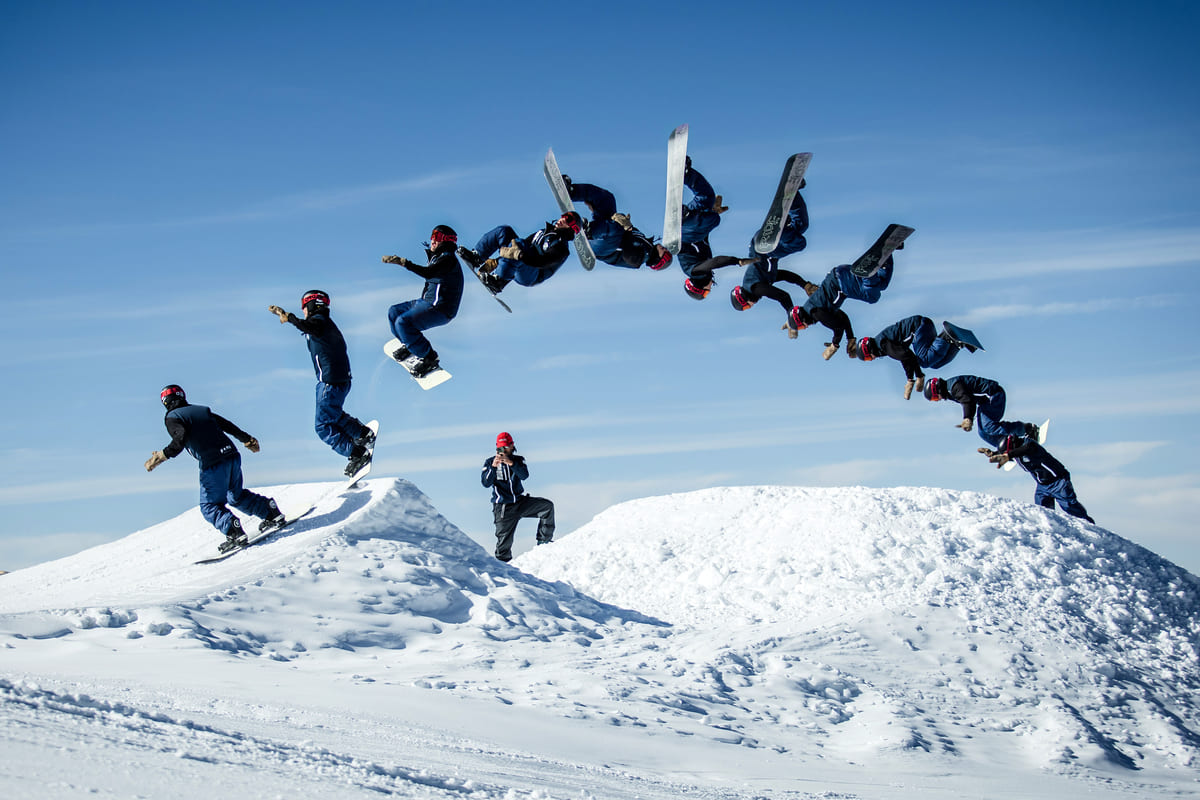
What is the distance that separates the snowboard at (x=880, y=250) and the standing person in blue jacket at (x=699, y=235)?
4.52 feet

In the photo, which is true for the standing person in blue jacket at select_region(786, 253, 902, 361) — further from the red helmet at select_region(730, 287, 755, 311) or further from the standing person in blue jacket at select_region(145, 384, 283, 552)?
the standing person in blue jacket at select_region(145, 384, 283, 552)

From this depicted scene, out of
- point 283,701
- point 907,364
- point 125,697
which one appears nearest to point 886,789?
point 283,701

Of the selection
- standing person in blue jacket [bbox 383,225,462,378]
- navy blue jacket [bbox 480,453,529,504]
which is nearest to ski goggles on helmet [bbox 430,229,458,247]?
standing person in blue jacket [bbox 383,225,462,378]

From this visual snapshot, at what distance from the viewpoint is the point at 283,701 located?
20.0ft

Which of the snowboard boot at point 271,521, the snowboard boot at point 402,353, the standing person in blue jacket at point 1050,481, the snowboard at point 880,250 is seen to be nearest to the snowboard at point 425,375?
the snowboard boot at point 402,353

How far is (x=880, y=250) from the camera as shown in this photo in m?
11.3

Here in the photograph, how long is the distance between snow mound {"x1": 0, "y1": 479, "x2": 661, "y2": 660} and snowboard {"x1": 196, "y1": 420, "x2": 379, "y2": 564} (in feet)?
0.39

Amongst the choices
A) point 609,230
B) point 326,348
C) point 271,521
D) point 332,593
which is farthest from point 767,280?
point 271,521

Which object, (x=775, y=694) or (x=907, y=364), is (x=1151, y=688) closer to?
(x=907, y=364)

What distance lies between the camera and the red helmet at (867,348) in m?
12.2

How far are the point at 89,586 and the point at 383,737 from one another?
7.84m

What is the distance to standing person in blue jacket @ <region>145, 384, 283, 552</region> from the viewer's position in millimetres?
11125

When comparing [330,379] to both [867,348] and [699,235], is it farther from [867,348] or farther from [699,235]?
[867,348]

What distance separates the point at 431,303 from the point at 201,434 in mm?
3237
